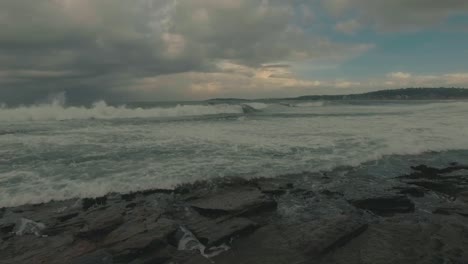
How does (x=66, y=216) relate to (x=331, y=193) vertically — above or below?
above

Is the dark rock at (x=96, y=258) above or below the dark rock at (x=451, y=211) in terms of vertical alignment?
above

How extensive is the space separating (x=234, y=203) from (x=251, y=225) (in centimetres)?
104

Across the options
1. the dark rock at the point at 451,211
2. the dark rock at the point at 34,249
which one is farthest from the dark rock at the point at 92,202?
the dark rock at the point at 451,211

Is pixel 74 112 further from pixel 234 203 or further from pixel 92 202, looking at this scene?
pixel 234 203

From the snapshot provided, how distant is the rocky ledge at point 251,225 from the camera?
16.5 ft

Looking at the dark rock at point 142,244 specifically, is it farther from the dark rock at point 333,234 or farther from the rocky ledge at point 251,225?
the dark rock at point 333,234

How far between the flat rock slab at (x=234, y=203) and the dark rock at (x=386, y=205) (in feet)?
5.70

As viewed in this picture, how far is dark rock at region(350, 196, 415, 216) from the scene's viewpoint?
686 cm

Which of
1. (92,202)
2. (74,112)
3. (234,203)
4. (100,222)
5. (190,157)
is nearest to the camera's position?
(100,222)

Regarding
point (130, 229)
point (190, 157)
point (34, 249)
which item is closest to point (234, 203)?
point (130, 229)

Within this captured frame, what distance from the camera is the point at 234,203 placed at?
6.96 m

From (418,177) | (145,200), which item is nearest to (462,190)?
(418,177)

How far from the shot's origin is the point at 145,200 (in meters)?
7.72

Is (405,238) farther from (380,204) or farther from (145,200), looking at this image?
(145,200)
